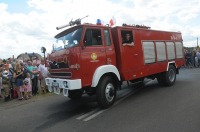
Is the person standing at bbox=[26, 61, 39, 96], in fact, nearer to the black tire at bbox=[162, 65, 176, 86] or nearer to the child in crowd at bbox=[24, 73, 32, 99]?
the child in crowd at bbox=[24, 73, 32, 99]

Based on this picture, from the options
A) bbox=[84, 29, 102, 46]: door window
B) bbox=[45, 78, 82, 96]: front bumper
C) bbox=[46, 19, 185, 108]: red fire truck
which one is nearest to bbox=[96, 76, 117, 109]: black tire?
bbox=[46, 19, 185, 108]: red fire truck

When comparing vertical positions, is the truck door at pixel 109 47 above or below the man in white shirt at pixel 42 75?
above

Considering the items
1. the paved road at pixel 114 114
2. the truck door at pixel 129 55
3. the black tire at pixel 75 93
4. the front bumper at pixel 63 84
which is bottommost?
the paved road at pixel 114 114

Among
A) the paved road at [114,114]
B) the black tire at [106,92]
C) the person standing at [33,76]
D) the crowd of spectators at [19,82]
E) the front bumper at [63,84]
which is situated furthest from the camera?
the person standing at [33,76]

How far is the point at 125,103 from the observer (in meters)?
8.47

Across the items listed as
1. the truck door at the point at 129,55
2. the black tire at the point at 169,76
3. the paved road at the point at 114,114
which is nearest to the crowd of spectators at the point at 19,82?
the paved road at the point at 114,114

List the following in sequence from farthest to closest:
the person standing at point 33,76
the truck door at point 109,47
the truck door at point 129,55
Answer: the person standing at point 33,76, the truck door at point 129,55, the truck door at point 109,47

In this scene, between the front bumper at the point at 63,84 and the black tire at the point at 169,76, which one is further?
the black tire at the point at 169,76

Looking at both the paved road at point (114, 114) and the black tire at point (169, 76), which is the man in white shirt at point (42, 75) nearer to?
the paved road at point (114, 114)

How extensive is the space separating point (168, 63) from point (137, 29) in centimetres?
279

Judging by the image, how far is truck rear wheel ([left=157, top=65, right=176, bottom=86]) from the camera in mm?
11265

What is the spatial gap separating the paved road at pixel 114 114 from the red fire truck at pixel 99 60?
0.61 m

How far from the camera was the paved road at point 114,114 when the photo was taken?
232 inches

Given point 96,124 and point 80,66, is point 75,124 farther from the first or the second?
point 80,66
